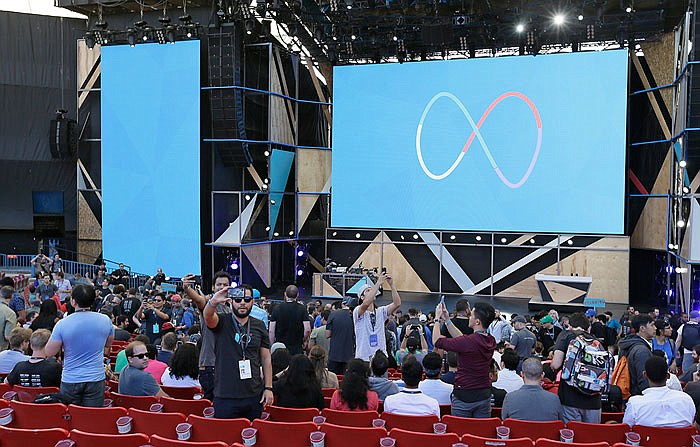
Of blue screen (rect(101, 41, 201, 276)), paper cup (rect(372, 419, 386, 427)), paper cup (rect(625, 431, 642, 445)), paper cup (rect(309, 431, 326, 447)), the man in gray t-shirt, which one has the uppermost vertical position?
blue screen (rect(101, 41, 201, 276))

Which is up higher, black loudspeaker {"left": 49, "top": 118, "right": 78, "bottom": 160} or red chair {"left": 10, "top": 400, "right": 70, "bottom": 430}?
black loudspeaker {"left": 49, "top": 118, "right": 78, "bottom": 160}

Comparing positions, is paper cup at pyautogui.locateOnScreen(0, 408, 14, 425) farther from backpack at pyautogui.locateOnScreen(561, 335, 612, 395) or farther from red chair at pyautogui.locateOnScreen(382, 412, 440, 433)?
backpack at pyautogui.locateOnScreen(561, 335, 612, 395)

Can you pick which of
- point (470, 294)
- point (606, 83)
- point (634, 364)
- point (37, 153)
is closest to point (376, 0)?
point (606, 83)

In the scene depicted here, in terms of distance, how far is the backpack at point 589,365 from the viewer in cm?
501

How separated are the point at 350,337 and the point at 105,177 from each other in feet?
55.8

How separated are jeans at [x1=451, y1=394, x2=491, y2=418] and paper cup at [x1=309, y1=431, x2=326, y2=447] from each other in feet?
4.72

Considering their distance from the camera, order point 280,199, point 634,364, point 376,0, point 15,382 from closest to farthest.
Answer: point 15,382 < point 634,364 < point 376,0 < point 280,199

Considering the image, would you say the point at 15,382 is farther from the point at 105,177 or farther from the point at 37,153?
the point at 37,153

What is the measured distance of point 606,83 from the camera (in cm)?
1986

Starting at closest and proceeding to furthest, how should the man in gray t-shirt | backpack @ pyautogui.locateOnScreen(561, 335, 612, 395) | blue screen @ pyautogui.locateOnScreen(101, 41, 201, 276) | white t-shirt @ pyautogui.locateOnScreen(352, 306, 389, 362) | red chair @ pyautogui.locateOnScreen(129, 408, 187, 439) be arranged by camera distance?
red chair @ pyautogui.locateOnScreen(129, 408, 187, 439)
backpack @ pyautogui.locateOnScreen(561, 335, 612, 395)
white t-shirt @ pyautogui.locateOnScreen(352, 306, 389, 362)
the man in gray t-shirt
blue screen @ pyautogui.locateOnScreen(101, 41, 201, 276)

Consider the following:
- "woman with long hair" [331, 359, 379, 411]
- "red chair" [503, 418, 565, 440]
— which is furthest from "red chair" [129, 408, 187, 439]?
"red chair" [503, 418, 565, 440]

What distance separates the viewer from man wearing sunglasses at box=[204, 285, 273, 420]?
4.65 metres

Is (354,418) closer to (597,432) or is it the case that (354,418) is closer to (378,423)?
(378,423)

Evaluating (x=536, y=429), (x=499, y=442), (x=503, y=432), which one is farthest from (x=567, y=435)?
(x=499, y=442)
